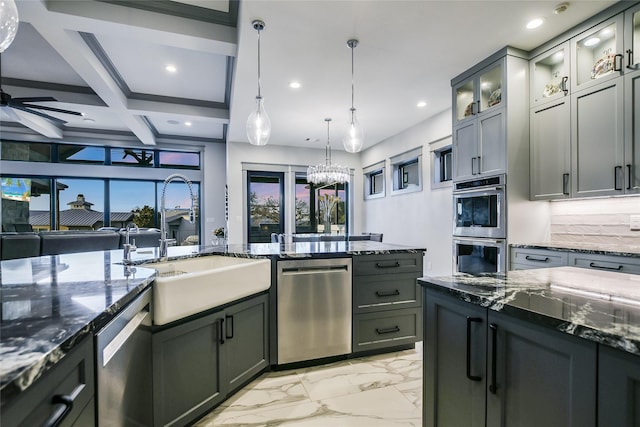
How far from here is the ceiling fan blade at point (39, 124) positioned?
523cm

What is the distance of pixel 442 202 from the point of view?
4.64 m

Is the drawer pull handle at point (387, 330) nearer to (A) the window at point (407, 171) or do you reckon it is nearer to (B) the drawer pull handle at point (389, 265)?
(B) the drawer pull handle at point (389, 265)

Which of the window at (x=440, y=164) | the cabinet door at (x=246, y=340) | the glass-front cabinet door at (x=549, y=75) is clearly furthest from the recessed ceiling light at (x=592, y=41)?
the cabinet door at (x=246, y=340)

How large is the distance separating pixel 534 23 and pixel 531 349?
112 inches

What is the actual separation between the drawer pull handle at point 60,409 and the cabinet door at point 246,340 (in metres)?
1.12

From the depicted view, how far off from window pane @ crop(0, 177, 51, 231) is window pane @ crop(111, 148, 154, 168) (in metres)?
1.49

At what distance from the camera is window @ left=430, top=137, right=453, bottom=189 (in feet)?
15.3

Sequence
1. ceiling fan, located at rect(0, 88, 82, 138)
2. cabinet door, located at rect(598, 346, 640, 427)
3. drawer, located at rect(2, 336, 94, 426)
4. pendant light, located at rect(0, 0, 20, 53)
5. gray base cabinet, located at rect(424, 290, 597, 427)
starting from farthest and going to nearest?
ceiling fan, located at rect(0, 88, 82, 138) → pendant light, located at rect(0, 0, 20, 53) → gray base cabinet, located at rect(424, 290, 597, 427) → cabinet door, located at rect(598, 346, 640, 427) → drawer, located at rect(2, 336, 94, 426)

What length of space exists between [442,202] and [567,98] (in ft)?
7.18

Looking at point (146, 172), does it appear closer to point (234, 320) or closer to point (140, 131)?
A: point (140, 131)

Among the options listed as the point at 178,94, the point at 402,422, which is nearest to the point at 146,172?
the point at 178,94

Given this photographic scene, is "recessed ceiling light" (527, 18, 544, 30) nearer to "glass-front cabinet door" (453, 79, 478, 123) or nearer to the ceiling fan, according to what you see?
"glass-front cabinet door" (453, 79, 478, 123)

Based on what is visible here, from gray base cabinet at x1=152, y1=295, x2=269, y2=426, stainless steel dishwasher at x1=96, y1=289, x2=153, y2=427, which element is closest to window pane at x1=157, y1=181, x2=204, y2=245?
gray base cabinet at x1=152, y1=295, x2=269, y2=426

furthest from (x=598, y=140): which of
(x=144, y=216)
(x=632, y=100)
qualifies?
(x=144, y=216)
